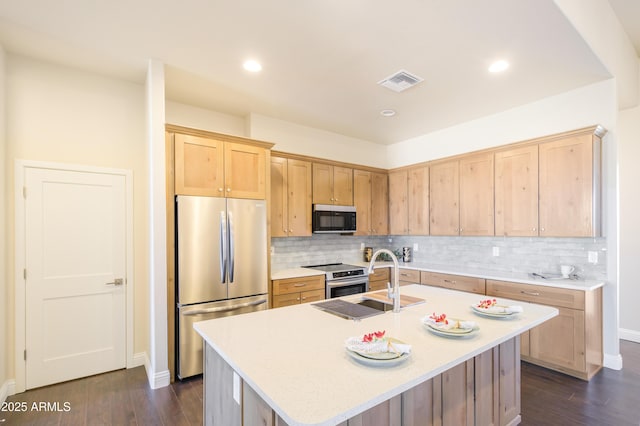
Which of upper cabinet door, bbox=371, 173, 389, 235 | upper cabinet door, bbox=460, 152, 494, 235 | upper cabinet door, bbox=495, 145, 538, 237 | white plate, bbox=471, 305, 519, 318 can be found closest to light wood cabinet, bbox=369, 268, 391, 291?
upper cabinet door, bbox=371, 173, 389, 235

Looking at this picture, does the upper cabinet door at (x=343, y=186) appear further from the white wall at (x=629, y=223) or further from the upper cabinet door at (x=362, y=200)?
the white wall at (x=629, y=223)

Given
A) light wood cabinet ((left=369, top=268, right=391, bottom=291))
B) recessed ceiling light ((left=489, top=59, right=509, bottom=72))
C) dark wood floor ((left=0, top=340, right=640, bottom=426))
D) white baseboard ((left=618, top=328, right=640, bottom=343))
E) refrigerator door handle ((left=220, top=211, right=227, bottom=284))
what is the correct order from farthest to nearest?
light wood cabinet ((left=369, top=268, right=391, bottom=291))
white baseboard ((left=618, top=328, right=640, bottom=343))
refrigerator door handle ((left=220, top=211, right=227, bottom=284))
recessed ceiling light ((left=489, top=59, right=509, bottom=72))
dark wood floor ((left=0, top=340, right=640, bottom=426))

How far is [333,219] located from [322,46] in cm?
241

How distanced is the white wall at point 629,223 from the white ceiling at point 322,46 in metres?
1.07

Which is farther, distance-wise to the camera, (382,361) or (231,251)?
(231,251)

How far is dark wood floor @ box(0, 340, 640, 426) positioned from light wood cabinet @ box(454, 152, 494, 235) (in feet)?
5.48

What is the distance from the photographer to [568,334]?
306 cm

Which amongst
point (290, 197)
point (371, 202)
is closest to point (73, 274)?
point (290, 197)

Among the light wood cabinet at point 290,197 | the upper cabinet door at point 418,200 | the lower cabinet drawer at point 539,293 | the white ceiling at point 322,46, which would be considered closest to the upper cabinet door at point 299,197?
the light wood cabinet at point 290,197

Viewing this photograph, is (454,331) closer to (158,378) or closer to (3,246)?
(158,378)

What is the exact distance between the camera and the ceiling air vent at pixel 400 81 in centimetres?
306

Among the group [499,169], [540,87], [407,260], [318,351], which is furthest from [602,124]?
[318,351]

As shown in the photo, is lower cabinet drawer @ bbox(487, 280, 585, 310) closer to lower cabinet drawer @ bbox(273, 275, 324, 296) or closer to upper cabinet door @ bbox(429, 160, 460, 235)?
upper cabinet door @ bbox(429, 160, 460, 235)

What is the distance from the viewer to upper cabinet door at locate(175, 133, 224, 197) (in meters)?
3.11
